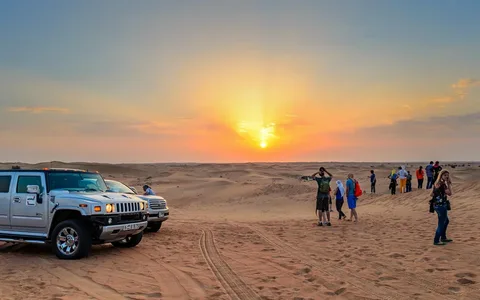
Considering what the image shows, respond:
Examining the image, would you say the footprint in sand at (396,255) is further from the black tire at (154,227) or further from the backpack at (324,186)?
the black tire at (154,227)

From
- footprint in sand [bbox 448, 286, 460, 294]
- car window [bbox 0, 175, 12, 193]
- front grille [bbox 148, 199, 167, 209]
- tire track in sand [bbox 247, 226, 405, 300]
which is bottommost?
tire track in sand [bbox 247, 226, 405, 300]

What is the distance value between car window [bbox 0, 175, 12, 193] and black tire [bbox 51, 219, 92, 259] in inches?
80.3

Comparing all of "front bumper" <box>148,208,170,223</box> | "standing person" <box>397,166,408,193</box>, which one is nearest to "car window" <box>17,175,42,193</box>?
"front bumper" <box>148,208,170,223</box>

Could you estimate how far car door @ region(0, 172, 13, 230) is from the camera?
10.1 meters

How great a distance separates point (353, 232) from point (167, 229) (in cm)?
667

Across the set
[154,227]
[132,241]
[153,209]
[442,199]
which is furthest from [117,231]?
[442,199]

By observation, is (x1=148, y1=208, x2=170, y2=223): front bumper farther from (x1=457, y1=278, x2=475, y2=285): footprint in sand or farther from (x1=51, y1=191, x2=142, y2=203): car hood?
(x1=457, y1=278, x2=475, y2=285): footprint in sand

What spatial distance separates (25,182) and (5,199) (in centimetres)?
67

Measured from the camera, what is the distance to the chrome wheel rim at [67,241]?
9.23 metres

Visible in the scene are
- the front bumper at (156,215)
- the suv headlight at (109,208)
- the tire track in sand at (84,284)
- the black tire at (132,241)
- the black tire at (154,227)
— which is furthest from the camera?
the black tire at (154,227)

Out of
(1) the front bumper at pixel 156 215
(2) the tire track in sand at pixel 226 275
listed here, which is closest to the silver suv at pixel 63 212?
(2) the tire track in sand at pixel 226 275

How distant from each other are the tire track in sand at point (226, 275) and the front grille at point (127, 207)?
2029 mm

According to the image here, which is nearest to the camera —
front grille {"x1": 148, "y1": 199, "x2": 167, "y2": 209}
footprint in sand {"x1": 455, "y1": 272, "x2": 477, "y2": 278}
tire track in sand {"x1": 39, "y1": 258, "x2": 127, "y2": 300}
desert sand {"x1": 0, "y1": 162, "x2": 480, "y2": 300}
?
tire track in sand {"x1": 39, "y1": 258, "x2": 127, "y2": 300}

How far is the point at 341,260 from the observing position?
29.9ft
